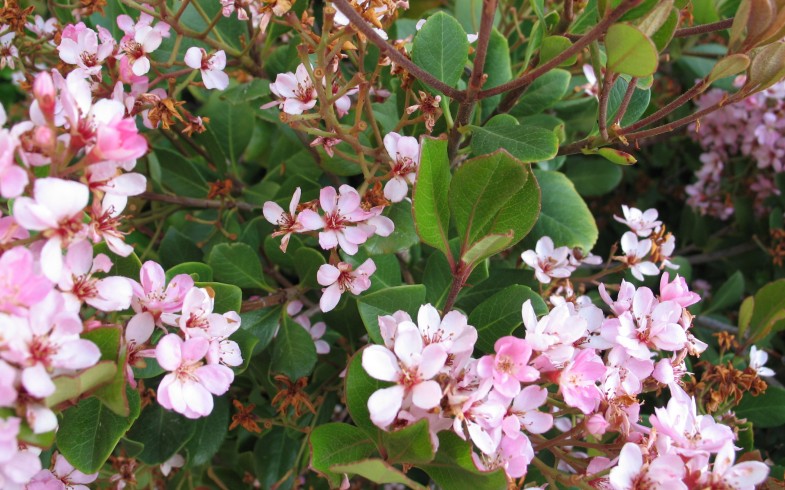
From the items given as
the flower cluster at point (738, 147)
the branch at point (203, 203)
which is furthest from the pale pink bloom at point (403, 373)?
the flower cluster at point (738, 147)

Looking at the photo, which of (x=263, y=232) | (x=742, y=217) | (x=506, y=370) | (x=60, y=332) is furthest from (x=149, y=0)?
(x=742, y=217)

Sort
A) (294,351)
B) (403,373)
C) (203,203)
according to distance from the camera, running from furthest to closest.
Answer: (203,203)
(294,351)
(403,373)

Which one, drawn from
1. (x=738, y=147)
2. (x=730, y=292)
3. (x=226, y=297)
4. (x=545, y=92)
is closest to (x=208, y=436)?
(x=226, y=297)

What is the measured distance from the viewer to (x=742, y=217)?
1.50 m

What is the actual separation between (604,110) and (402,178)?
242 mm

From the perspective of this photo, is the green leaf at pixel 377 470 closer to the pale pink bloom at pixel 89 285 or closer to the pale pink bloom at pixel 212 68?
the pale pink bloom at pixel 89 285

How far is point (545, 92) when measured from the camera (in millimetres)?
1047

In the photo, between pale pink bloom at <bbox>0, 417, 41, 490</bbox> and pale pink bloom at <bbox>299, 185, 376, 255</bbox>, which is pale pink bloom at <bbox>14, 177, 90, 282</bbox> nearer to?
pale pink bloom at <bbox>0, 417, 41, 490</bbox>

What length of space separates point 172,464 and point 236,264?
0.32 meters

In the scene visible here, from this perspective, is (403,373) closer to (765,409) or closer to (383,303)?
(383,303)

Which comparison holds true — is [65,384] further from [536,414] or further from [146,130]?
[146,130]

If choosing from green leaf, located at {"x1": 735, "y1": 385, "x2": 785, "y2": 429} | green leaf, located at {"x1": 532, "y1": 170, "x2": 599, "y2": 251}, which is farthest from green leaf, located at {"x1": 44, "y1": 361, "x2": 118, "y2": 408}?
green leaf, located at {"x1": 735, "y1": 385, "x2": 785, "y2": 429}

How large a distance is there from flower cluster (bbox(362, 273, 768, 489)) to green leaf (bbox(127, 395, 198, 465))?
1.30 ft

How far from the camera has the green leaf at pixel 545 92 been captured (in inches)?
40.9
